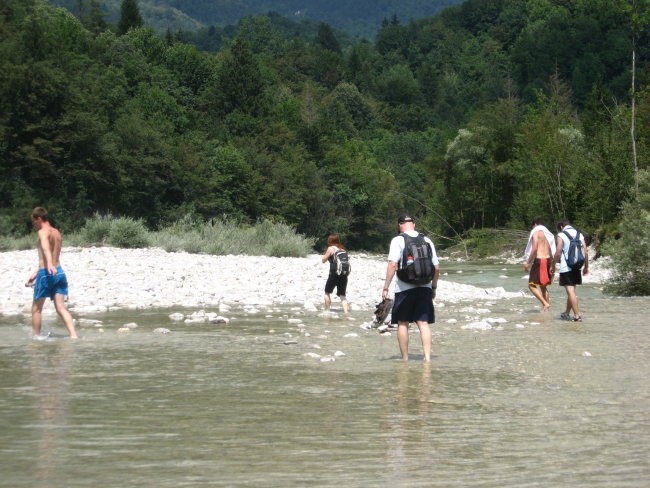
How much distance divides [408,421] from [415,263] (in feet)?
10.4

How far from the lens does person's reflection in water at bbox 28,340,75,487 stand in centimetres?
681

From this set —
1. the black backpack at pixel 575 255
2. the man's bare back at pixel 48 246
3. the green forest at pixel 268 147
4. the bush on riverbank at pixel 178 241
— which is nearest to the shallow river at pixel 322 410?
the man's bare back at pixel 48 246

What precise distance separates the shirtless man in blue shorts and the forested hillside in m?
19.7

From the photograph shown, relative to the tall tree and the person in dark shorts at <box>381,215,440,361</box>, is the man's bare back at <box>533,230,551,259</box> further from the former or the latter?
the tall tree

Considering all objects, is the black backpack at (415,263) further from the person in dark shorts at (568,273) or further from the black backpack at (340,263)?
the black backpack at (340,263)

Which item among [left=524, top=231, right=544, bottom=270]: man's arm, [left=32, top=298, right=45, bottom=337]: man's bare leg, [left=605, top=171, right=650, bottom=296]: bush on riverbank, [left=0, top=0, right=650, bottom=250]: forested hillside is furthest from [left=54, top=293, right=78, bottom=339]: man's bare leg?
[left=0, top=0, right=650, bottom=250]: forested hillside

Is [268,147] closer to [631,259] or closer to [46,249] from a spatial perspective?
[631,259]

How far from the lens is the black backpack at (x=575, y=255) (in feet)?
56.7

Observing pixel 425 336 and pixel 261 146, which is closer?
pixel 425 336

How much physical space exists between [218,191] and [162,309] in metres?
48.2

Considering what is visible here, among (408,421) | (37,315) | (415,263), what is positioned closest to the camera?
(408,421)

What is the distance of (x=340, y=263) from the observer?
1870 centimetres

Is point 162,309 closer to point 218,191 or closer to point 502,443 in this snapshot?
point 502,443

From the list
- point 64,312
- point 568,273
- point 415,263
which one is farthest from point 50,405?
point 568,273
